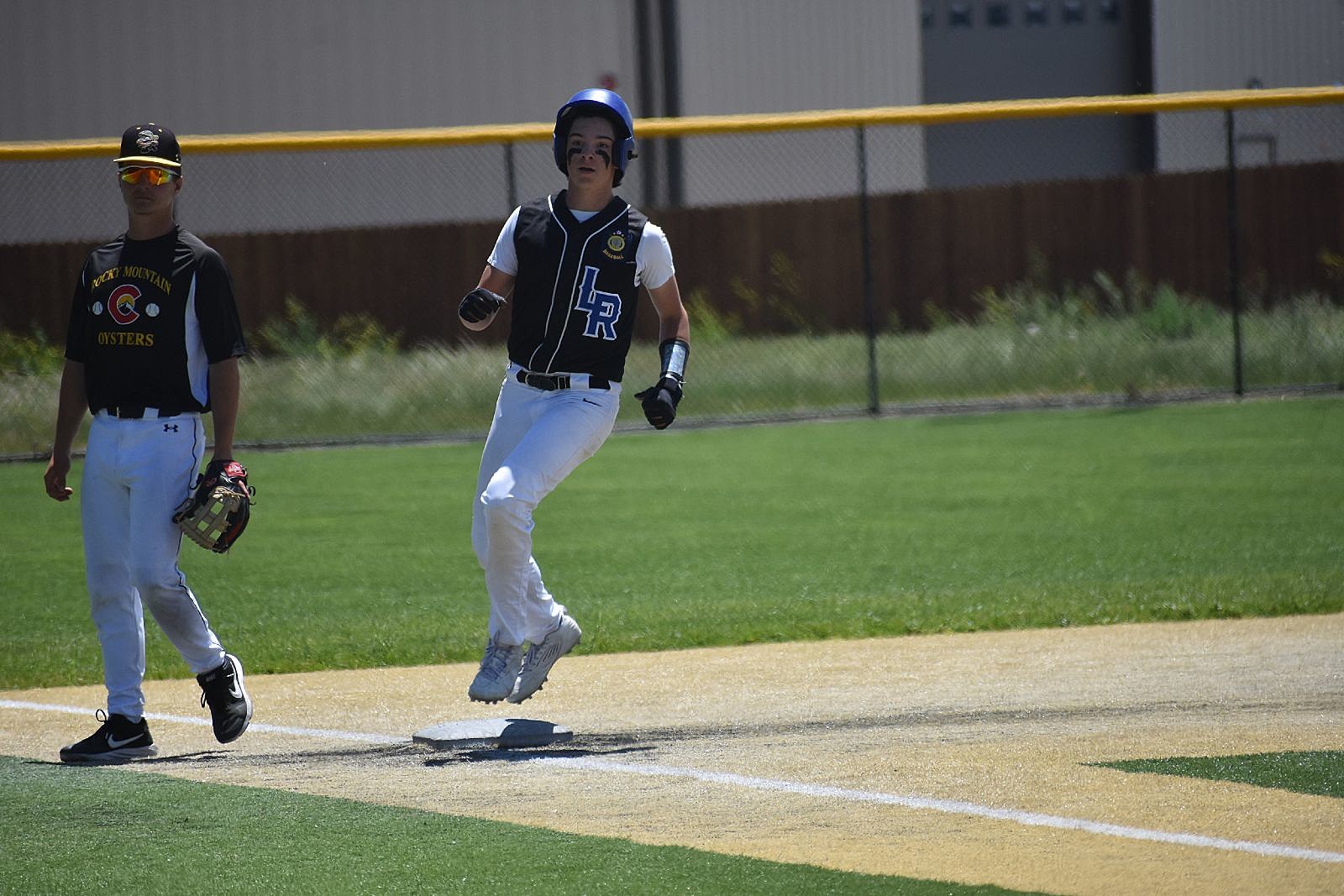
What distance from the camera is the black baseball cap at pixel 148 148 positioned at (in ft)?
17.5

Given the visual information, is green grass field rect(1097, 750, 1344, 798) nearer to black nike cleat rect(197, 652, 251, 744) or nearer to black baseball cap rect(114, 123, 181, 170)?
black nike cleat rect(197, 652, 251, 744)

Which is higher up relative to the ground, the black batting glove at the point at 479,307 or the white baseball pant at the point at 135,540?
the black batting glove at the point at 479,307

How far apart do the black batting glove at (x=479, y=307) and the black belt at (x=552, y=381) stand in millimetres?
276

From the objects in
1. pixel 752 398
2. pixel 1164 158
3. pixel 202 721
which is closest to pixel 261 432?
pixel 752 398

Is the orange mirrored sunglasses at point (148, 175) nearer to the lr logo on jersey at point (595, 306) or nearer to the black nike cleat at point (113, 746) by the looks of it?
the lr logo on jersey at point (595, 306)

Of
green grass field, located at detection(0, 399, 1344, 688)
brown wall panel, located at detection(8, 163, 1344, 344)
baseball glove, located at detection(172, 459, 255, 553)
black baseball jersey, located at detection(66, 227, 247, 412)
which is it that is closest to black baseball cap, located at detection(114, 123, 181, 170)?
black baseball jersey, located at detection(66, 227, 247, 412)

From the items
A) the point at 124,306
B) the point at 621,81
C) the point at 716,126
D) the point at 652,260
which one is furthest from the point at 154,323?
the point at 621,81

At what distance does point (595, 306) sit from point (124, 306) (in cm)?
158

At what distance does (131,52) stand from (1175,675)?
18.5m

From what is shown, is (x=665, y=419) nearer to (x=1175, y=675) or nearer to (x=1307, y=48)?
(x=1175, y=675)

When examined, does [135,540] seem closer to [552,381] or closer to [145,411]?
[145,411]

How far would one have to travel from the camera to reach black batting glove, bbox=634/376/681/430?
5.74m

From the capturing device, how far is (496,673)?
5.63 m

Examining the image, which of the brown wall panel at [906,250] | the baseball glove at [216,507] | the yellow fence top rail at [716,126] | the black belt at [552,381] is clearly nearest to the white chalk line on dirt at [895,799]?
the baseball glove at [216,507]
